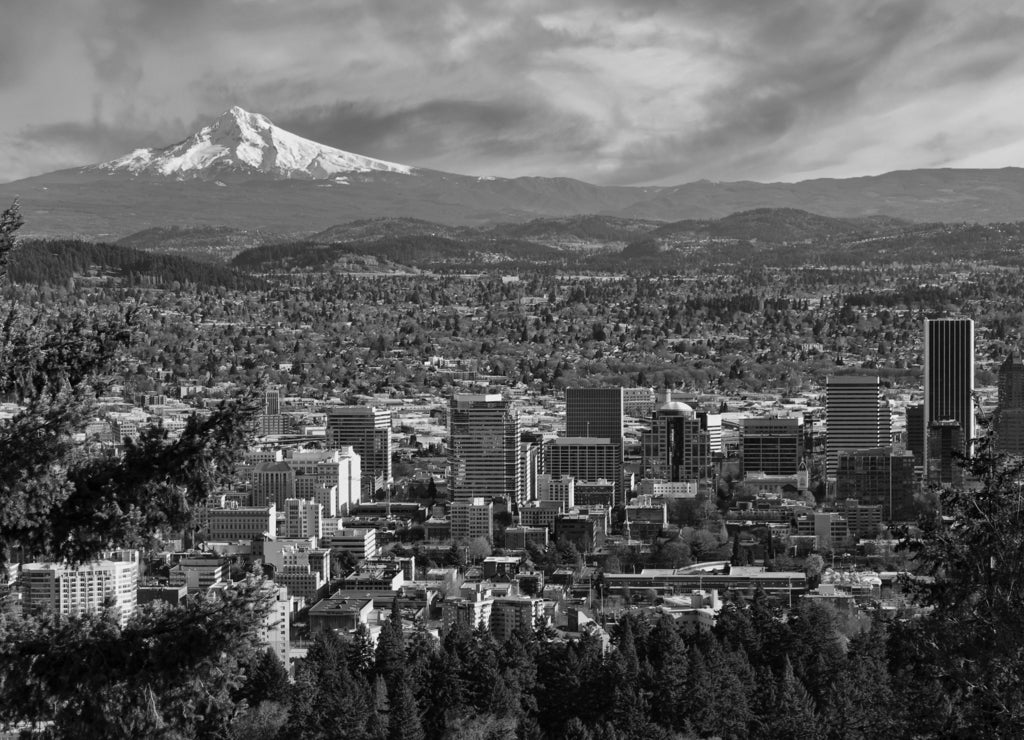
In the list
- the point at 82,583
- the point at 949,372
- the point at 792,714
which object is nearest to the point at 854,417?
the point at 949,372

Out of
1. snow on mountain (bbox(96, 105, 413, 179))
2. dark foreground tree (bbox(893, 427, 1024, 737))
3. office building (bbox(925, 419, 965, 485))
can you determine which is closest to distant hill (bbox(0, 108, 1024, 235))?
snow on mountain (bbox(96, 105, 413, 179))

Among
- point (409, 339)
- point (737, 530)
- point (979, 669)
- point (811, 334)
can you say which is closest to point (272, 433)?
point (737, 530)

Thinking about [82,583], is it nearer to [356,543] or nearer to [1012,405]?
[356,543]

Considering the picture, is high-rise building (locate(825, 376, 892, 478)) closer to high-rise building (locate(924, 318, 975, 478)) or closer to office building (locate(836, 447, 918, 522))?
high-rise building (locate(924, 318, 975, 478))

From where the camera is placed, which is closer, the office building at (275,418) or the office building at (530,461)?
the office building at (530,461)

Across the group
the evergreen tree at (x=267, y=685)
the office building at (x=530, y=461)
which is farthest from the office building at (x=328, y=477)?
the evergreen tree at (x=267, y=685)

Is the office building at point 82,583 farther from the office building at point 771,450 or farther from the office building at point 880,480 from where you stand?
the office building at point 771,450

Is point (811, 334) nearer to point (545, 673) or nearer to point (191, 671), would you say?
point (545, 673)
